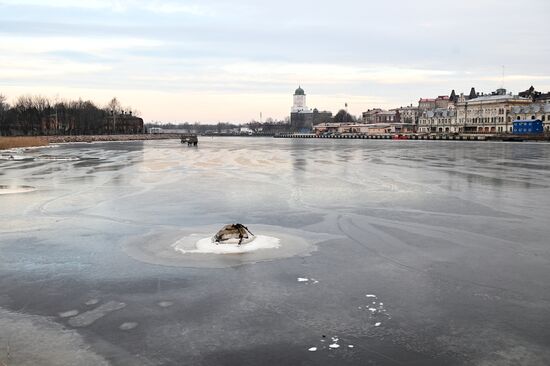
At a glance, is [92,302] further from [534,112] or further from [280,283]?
[534,112]

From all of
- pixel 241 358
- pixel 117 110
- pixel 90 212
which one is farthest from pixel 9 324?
pixel 117 110

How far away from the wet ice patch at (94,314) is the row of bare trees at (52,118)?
12005 cm

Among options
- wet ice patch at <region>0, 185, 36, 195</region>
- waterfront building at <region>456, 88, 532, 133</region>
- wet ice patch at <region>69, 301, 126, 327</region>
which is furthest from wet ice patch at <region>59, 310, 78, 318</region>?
waterfront building at <region>456, 88, 532, 133</region>

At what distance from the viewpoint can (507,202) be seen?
1636 cm

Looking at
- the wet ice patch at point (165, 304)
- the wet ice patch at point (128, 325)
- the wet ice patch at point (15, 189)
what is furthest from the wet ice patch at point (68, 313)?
the wet ice patch at point (15, 189)

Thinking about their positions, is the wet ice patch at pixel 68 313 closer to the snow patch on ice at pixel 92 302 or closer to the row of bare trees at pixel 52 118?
the snow patch on ice at pixel 92 302

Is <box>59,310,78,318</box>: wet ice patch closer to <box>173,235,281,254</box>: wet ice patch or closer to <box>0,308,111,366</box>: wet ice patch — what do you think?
<box>0,308,111,366</box>: wet ice patch

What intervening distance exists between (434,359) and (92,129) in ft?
471

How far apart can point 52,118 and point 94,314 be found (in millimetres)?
144395

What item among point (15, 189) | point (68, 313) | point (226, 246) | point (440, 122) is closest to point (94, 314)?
point (68, 313)

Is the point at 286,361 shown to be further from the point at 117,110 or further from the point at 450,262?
the point at 117,110

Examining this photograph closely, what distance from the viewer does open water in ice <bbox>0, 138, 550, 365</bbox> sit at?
5703 millimetres

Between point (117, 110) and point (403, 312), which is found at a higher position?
point (117, 110)

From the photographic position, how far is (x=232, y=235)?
428 inches
